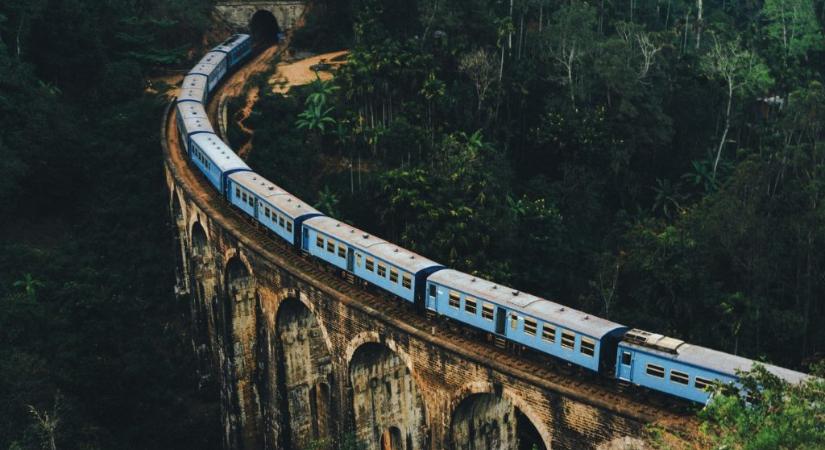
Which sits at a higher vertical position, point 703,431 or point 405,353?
point 703,431

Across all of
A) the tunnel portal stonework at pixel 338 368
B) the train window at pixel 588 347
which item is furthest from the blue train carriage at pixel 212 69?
the train window at pixel 588 347

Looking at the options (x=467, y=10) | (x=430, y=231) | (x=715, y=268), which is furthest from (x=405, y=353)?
(x=467, y=10)

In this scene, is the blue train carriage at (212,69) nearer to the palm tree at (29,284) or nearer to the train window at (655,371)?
the palm tree at (29,284)

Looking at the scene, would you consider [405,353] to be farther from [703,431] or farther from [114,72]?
[114,72]

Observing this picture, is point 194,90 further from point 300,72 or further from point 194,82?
point 300,72

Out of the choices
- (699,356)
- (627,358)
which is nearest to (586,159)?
(627,358)

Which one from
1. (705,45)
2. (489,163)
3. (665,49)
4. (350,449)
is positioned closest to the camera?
(350,449)

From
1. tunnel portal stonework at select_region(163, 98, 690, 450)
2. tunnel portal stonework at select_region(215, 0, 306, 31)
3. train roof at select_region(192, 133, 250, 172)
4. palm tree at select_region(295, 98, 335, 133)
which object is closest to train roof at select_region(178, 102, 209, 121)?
tunnel portal stonework at select_region(163, 98, 690, 450)
